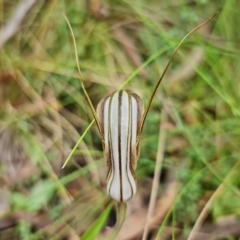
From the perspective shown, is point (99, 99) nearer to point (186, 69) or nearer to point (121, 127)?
point (186, 69)

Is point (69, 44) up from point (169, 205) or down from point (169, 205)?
up

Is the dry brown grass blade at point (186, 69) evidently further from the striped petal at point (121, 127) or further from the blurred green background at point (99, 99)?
the striped petal at point (121, 127)

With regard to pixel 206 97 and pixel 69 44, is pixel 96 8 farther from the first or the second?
pixel 206 97

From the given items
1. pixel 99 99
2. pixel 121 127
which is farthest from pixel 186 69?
pixel 121 127

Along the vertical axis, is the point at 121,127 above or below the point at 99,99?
above

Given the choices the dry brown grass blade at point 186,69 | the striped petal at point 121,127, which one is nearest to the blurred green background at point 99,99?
the dry brown grass blade at point 186,69

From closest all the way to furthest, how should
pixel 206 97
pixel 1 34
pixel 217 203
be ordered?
pixel 217 203 < pixel 206 97 < pixel 1 34

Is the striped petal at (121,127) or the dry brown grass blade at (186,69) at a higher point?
the striped petal at (121,127)

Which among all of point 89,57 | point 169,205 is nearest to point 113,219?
point 169,205
